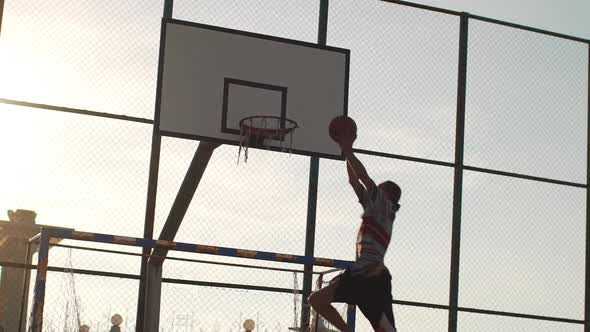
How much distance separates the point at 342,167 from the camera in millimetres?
12039

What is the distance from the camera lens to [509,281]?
12.7 metres

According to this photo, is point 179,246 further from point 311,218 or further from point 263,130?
point 311,218

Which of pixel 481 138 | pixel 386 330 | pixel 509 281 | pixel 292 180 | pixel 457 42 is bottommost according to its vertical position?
pixel 386 330

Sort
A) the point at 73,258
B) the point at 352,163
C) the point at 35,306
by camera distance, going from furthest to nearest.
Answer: the point at 73,258 → the point at 35,306 → the point at 352,163

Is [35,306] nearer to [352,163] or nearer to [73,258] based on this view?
[73,258]

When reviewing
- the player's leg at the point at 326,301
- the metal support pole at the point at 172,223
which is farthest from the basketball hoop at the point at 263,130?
the player's leg at the point at 326,301

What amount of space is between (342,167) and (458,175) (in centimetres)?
156

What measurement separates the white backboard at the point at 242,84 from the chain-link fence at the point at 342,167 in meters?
0.30

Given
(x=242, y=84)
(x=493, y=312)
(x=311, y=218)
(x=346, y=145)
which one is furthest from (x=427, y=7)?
(x=346, y=145)

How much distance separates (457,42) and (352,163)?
6.33 metres

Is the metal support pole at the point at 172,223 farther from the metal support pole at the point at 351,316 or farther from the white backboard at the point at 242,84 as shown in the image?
the metal support pole at the point at 351,316

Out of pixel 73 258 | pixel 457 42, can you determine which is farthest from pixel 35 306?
pixel 457 42

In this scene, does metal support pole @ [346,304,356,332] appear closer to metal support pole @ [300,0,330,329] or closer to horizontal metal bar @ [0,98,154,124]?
metal support pole @ [300,0,330,329]

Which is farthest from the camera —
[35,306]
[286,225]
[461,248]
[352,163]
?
[461,248]
